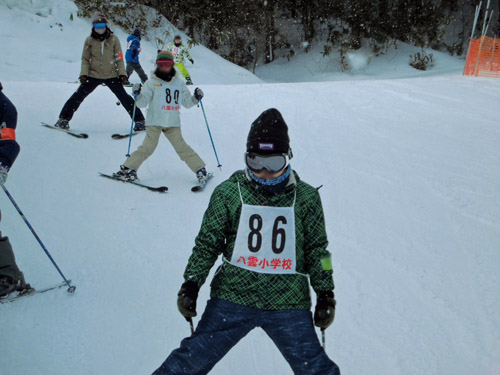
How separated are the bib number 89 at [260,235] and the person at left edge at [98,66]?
549 centimetres

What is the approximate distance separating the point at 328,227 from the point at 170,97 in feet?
7.84

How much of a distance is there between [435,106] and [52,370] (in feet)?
26.1

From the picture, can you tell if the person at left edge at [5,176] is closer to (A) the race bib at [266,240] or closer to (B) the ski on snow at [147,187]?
(A) the race bib at [266,240]

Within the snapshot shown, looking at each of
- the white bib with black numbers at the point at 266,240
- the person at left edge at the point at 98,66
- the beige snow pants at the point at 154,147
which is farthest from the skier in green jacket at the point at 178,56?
the white bib with black numbers at the point at 266,240

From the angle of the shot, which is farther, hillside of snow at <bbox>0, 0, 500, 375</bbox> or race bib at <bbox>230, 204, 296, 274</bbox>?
hillside of snow at <bbox>0, 0, 500, 375</bbox>

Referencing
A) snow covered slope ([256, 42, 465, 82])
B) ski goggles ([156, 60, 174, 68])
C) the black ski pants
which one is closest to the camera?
ski goggles ([156, 60, 174, 68])

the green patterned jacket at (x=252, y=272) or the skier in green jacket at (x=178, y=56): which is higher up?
the green patterned jacket at (x=252, y=272)

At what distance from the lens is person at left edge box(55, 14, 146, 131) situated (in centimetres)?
662

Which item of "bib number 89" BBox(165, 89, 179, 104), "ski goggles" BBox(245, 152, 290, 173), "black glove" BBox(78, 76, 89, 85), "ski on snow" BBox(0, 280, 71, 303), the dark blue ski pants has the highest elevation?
"ski goggles" BBox(245, 152, 290, 173)

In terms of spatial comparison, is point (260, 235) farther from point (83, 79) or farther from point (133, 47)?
point (133, 47)

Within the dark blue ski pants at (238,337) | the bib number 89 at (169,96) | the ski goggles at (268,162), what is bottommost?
the dark blue ski pants at (238,337)

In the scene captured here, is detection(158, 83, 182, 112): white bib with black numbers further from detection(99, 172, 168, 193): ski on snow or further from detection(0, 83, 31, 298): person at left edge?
detection(0, 83, 31, 298): person at left edge

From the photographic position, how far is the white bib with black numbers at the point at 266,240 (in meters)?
1.96

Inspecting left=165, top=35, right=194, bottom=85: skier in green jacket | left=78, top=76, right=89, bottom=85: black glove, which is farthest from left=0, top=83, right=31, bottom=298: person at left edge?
left=165, top=35, right=194, bottom=85: skier in green jacket
